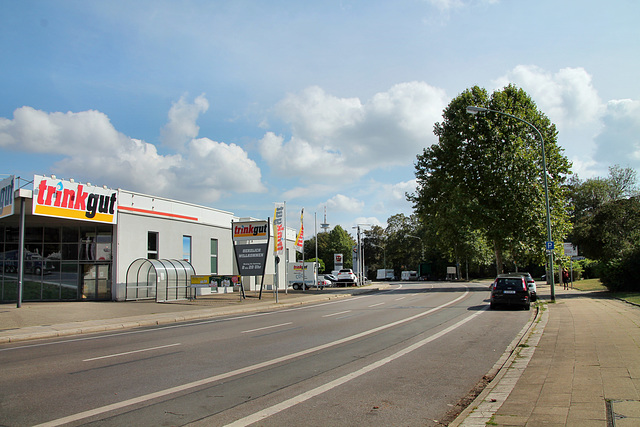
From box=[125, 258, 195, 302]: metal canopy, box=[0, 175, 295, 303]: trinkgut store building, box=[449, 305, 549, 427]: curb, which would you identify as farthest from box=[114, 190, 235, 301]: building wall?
box=[449, 305, 549, 427]: curb

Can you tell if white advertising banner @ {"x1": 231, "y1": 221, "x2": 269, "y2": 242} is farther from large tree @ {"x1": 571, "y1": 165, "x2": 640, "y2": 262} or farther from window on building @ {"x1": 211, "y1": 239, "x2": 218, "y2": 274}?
large tree @ {"x1": 571, "y1": 165, "x2": 640, "y2": 262}

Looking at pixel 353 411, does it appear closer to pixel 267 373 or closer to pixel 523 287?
pixel 267 373

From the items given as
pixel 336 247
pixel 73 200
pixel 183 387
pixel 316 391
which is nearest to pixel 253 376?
pixel 183 387

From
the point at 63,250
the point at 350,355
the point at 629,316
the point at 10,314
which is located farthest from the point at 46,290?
the point at 629,316

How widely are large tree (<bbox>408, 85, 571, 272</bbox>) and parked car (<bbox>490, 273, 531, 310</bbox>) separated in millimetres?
16806

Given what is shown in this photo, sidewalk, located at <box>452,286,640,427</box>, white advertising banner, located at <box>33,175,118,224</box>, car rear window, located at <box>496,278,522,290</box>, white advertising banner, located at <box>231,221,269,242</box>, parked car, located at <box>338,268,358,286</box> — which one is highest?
white advertising banner, located at <box>33,175,118,224</box>

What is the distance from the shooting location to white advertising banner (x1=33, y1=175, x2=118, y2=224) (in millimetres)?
25078

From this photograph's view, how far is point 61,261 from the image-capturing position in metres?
30.2

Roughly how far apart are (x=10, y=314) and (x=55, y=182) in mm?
8409

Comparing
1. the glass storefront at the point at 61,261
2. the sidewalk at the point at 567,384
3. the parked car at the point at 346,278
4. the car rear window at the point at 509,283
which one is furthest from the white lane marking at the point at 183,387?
the parked car at the point at 346,278

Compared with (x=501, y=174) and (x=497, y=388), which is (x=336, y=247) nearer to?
(x=501, y=174)

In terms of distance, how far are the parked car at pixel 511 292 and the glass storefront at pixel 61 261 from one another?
23418mm

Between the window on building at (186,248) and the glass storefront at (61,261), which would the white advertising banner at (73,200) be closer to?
the glass storefront at (61,261)

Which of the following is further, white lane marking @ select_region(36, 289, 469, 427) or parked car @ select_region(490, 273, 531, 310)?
parked car @ select_region(490, 273, 531, 310)
